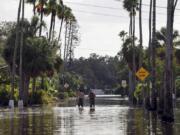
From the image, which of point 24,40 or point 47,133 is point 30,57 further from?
point 47,133

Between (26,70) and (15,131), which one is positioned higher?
(26,70)

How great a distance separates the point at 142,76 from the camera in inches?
1807

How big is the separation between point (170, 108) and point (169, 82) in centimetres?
137

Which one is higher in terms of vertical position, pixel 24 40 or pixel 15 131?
pixel 24 40

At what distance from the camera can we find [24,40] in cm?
6406

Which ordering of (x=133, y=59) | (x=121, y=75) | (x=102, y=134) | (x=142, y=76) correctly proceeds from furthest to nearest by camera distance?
(x=121, y=75) → (x=133, y=59) → (x=142, y=76) → (x=102, y=134)

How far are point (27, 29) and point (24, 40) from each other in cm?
266

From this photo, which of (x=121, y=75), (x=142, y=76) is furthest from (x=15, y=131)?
(x=121, y=75)

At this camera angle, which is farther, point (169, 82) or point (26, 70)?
point (26, 70)

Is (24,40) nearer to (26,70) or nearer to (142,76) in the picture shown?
(26,70)

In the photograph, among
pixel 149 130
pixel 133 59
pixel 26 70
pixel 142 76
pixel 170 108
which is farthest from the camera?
pixel 133 59

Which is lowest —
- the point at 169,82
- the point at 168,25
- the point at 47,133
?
the point at 47,133

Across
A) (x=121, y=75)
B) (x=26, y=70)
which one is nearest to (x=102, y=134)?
(x=26, y=70)

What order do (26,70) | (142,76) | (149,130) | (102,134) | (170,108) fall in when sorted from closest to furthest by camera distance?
1. (102,134)
2. (149,130)
3. (170,108)
4. (142,76)
5. (26,70)
